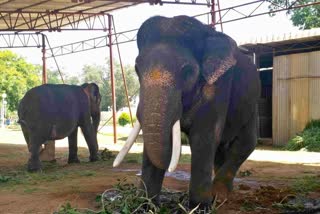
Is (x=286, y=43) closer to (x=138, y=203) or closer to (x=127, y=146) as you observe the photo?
(x=138, y=203)

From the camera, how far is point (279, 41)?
68.5ft

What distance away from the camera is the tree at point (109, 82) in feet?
214

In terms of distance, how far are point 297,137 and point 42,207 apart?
1412 cm

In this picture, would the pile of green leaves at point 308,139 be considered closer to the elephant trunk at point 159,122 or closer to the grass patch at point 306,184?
the grass patch at point 306,184

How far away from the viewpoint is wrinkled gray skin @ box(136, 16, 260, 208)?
556cm

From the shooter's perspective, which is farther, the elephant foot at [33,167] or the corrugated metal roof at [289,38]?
the corrugated metal roof at [289,38]

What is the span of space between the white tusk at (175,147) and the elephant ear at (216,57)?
0.82 m

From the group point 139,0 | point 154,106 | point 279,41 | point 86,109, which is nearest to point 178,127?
point 154,106

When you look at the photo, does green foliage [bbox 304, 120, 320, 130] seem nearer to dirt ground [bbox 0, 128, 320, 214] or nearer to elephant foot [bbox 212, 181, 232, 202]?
dirt ground [bbox 0, 128, 320, 214]

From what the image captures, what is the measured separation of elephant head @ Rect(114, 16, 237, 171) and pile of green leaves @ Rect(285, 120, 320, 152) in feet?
42.1

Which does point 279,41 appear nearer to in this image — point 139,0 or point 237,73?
point 139,0

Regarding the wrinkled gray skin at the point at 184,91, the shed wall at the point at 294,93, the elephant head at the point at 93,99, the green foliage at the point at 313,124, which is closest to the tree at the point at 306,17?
the shed wall at the point at 294,93

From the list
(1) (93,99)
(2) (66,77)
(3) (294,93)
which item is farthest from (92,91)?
(2) (66,77)

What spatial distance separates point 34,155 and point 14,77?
4125 centimetres
